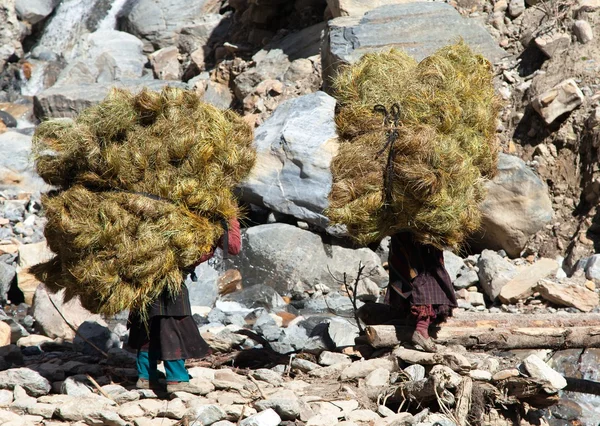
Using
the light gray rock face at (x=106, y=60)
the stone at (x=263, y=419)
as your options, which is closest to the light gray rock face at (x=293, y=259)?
the stone at (x=263, y=419)

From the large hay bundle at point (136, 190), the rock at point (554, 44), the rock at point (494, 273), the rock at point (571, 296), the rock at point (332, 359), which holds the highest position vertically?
the large hay bundle at point (136, 190)

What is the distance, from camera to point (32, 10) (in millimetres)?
18203

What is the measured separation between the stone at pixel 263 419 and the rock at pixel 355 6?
8288 millimetres

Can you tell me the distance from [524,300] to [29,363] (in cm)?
502

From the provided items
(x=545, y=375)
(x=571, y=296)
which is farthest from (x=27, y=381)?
(x=571, y=296)

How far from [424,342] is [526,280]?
3150 millimetres

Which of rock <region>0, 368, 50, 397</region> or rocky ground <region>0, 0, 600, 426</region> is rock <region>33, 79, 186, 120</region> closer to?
rocky ground <region>0, 0, 600, 426</region>

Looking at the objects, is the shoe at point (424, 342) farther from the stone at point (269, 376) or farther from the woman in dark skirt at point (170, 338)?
the woman in dark skirt at point (170, 338)

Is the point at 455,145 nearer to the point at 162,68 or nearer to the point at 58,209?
the point at 58,209

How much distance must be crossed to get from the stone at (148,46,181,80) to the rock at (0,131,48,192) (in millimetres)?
3638

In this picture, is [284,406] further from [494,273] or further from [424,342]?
[494,273]

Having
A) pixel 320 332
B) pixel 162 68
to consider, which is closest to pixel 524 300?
pixel 320 332

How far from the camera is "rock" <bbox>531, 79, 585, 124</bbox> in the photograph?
388 inches

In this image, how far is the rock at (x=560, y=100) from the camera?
32.3 feet
